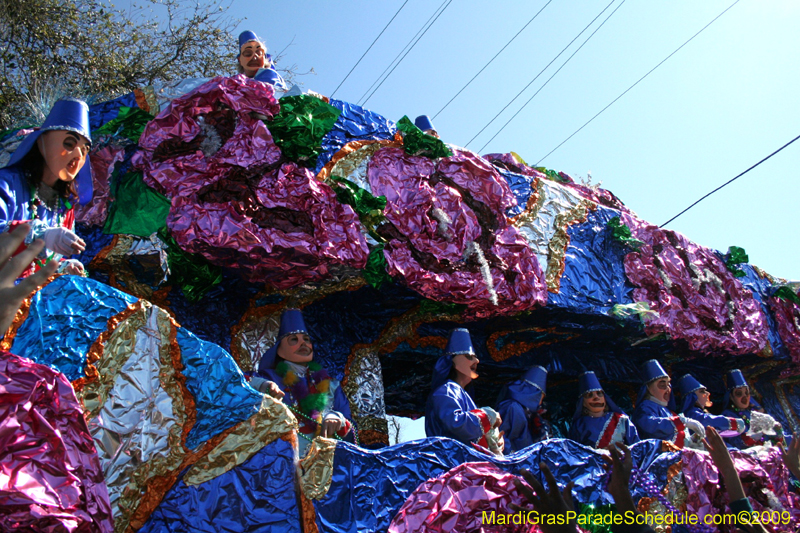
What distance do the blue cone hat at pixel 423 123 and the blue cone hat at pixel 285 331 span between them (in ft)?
6.99

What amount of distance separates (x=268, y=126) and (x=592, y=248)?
136 inches

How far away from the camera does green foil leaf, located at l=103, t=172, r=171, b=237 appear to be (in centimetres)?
431

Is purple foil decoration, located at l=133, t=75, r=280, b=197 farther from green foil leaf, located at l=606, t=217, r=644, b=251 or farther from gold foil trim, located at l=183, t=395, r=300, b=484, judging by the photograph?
green foil leaf, located at l=606, t=217, r=644, b=251

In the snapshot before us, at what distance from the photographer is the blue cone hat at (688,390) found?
22.6 feet

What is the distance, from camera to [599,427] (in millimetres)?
5676

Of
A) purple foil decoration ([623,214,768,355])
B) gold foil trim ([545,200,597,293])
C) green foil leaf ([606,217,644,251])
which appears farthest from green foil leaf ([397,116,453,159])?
purple foil decoration ([623,214,768,355])

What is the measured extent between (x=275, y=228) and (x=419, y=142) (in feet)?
5.05

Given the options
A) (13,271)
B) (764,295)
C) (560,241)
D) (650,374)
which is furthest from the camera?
(764,295)

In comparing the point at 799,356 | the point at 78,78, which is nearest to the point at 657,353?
the point at 799,356

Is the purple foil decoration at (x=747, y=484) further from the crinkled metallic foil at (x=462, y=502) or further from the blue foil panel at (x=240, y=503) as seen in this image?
the blue foil panel at (x=240, y=503)

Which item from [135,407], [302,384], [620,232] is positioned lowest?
[135,407]

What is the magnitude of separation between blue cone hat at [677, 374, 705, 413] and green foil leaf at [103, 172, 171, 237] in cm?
542

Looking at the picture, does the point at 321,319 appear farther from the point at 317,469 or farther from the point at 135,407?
the point at 135,407

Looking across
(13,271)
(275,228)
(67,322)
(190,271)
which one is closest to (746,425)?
(275,228)
